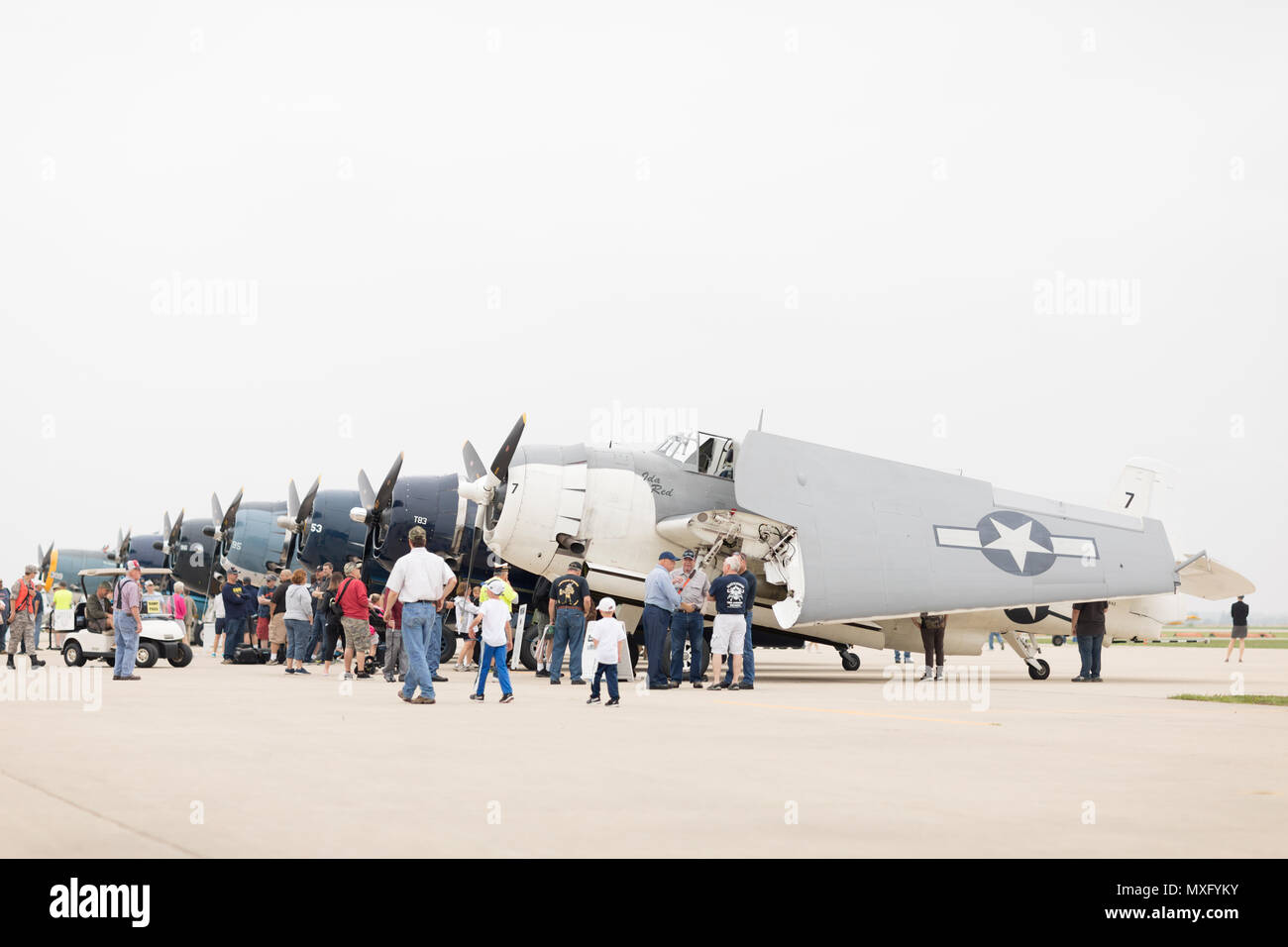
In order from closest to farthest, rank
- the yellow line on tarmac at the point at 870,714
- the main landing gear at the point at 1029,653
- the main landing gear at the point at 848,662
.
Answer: the yellow line on tarmac at the point at 870,714 < the main landing gear at the point at 1029,653 < the main landing gear at the point at 848,662

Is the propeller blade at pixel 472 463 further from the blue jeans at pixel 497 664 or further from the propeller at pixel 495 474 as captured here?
the blue jeans at pixel 497 664

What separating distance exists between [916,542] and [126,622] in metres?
11.7

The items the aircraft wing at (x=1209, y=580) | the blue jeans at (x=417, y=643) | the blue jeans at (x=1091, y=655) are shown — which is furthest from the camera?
the aircraft wing at (x=1209, y=580)

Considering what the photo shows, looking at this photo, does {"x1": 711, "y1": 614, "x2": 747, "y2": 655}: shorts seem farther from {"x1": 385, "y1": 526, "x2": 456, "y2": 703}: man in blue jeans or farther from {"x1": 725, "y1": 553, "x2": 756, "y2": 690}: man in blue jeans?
{"x1": 385, "y1": 526, "x2": 456, "y2": 703}: man in blue jeans

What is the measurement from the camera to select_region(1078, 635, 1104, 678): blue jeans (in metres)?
20.0

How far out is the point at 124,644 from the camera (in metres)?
16.8

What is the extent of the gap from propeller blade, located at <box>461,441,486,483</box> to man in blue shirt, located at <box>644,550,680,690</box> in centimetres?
676

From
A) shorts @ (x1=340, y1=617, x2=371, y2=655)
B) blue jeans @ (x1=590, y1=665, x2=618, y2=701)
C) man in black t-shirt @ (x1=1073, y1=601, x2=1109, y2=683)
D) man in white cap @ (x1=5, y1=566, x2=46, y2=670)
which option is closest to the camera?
blue jeans @ (x1=590, y1=665, x2=618, y2=701)

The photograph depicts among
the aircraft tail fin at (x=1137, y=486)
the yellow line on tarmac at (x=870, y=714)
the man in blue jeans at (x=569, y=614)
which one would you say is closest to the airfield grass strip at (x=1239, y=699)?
the yellow line on tarmac at (x=870, y=714)

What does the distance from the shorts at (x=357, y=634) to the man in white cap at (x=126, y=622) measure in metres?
2.94

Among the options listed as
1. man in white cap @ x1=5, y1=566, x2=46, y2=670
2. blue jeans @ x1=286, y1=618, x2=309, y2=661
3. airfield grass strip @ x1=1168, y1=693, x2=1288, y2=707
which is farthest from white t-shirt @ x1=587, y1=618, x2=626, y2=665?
man in white cap @ x1=5, y1=566, x2=46, y2=670

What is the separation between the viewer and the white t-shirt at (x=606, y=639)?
507 inches

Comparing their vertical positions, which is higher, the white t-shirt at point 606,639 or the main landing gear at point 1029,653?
the white t-shirt at point 606,639
